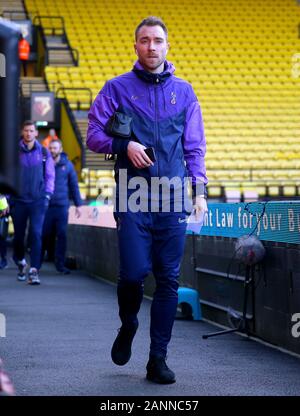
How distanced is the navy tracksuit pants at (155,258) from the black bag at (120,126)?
0.39m

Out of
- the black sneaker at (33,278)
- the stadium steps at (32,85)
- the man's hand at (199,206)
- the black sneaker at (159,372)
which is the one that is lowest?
the black sneaker at (33,278)

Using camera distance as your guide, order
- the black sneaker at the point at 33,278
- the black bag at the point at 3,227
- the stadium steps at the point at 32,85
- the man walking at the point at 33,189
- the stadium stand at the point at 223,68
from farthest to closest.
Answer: the stadium steps at the point at 32,85, the stadium stand at the point at 223,68, the black bag at the point at 3,227, the black sneaker at the point at 33,278, the man walking at the point at 33,189

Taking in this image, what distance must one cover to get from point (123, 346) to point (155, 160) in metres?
0.98

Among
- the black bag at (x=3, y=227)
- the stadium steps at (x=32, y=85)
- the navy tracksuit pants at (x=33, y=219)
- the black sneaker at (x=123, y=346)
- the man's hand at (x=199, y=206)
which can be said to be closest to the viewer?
the man's hand at (x=199, y=206)

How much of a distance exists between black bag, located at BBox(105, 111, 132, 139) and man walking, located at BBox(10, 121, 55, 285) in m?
5.74

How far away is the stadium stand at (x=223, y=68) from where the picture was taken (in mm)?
21859

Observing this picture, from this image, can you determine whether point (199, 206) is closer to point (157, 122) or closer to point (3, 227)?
point (157, 122)

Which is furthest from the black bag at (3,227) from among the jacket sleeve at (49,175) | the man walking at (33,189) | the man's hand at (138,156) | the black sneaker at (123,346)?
the man's hand at (138,156)

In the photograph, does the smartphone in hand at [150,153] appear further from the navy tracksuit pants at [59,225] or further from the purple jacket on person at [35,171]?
the navy tracksuit pants at [59,225]

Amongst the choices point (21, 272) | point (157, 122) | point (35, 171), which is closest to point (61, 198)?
point (21, 272)

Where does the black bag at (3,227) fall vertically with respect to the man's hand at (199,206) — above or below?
below

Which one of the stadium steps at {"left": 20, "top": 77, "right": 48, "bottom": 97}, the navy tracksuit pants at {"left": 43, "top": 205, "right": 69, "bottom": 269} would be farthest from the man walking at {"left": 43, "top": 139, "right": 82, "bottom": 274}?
the stadium steps at {"left": 20, "top": 77, "right": 48, "bottom": 97}

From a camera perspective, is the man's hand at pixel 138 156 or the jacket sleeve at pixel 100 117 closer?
the man's hand at pixel 138 156

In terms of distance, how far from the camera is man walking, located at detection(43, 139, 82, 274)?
12344 mm
